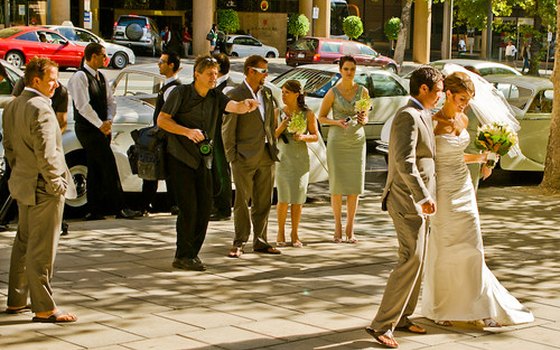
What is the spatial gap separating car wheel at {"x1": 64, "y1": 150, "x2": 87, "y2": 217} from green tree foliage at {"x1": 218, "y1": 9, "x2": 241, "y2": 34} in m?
46.2

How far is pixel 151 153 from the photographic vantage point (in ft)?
34.8

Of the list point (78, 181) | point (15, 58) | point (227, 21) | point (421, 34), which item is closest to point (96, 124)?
point (78, 181)

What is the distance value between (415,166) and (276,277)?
2.71 metres

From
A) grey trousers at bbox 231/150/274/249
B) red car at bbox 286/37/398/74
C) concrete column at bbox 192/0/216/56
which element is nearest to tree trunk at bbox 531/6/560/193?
grey trousers at bbox 231/150/274/249

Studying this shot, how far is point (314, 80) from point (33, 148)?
13200mm

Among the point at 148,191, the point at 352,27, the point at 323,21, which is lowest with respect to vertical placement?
the point at 148,191

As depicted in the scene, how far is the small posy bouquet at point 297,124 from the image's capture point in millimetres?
11445

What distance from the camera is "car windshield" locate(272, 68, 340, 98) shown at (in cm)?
2077

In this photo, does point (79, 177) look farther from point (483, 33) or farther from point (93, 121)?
point (483, 33)

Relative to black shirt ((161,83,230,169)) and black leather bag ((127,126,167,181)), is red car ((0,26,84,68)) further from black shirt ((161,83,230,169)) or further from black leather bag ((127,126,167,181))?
black shirt ((161,83,230,169))

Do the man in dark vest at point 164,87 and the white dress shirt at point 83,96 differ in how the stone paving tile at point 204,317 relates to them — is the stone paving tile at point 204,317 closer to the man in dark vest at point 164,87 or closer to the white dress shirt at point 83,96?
the man in dark vest at point 164,87

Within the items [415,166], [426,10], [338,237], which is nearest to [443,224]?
[415,166]

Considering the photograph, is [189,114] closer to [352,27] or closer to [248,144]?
[248,144]

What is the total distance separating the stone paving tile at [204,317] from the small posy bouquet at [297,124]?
300 cm
